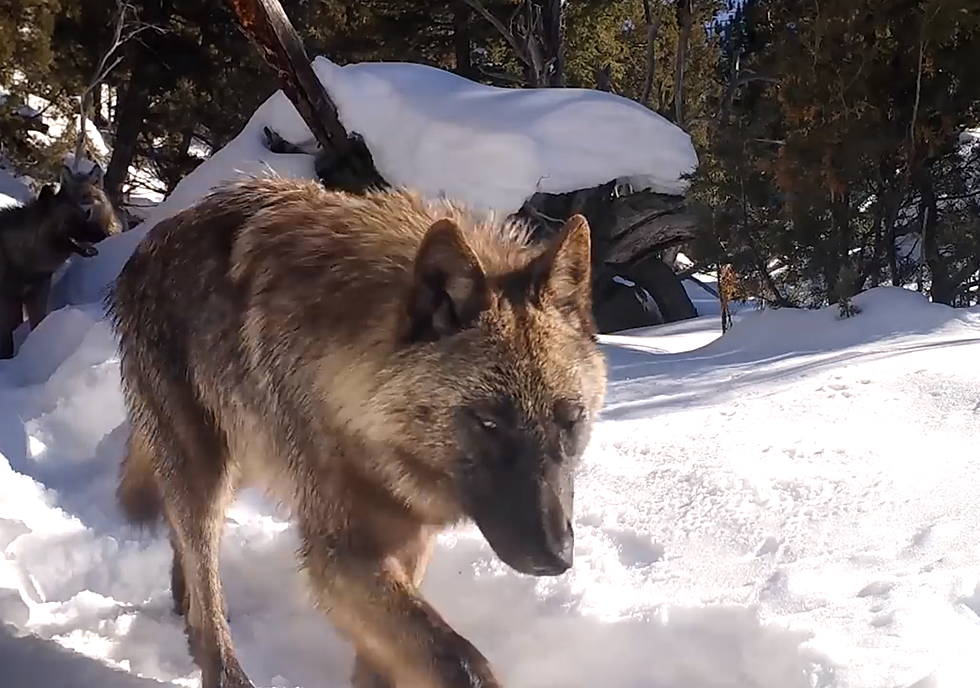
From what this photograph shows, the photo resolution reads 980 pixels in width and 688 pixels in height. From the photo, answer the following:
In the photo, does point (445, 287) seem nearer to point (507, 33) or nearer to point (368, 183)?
point (368, 183)

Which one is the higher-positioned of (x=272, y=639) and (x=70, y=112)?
(x=70, y=112)

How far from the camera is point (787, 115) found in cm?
795

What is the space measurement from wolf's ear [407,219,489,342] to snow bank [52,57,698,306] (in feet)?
17.7

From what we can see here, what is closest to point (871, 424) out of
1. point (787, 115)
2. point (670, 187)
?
point (787, 115)

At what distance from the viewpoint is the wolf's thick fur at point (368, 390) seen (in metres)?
2.32

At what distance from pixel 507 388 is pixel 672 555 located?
1.43 metres

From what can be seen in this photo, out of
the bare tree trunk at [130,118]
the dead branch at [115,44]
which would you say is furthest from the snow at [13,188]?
the bare tree trunk at [130,118]

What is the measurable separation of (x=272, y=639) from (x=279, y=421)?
3.58 ft

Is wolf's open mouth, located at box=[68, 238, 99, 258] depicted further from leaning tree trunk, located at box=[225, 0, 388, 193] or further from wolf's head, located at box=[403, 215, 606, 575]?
wolf's head, located at box=[403, 215, 606, 575]

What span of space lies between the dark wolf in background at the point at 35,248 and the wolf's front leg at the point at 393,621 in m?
7.41

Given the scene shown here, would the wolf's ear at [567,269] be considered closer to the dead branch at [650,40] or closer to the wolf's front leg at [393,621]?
the wolf's front leg at [393,621]

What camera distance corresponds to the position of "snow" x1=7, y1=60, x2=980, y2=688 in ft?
9.29

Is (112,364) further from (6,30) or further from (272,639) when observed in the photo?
(6,30)

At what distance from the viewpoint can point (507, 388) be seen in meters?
2.32
